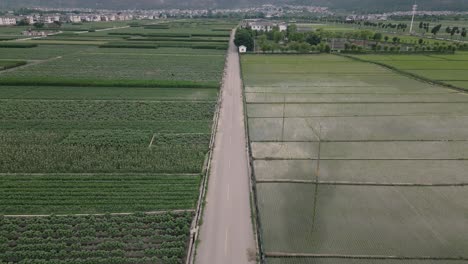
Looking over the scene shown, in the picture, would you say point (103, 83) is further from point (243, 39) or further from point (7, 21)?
point (7, 21)

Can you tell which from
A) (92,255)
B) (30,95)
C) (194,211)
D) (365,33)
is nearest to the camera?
(92,255)

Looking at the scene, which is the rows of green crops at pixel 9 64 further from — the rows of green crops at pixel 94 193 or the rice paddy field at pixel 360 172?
the rice paddy field at pixel 360 172

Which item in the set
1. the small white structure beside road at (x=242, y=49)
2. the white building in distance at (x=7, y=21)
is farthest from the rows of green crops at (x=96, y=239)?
the white building in distance at (x=7, y=21)

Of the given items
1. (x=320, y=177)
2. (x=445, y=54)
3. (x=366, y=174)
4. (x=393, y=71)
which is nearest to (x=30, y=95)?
(x=320, y=177)

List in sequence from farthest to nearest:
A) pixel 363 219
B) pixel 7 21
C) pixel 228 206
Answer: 1. pixel 7 21
2. pixel 228 206
3. pixel 363 219

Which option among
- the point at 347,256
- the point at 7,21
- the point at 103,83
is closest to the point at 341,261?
the point at 347,256

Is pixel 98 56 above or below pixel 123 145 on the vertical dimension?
above

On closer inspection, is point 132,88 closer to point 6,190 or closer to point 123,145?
point 123,145

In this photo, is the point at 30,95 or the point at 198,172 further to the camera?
the point at 30,95
